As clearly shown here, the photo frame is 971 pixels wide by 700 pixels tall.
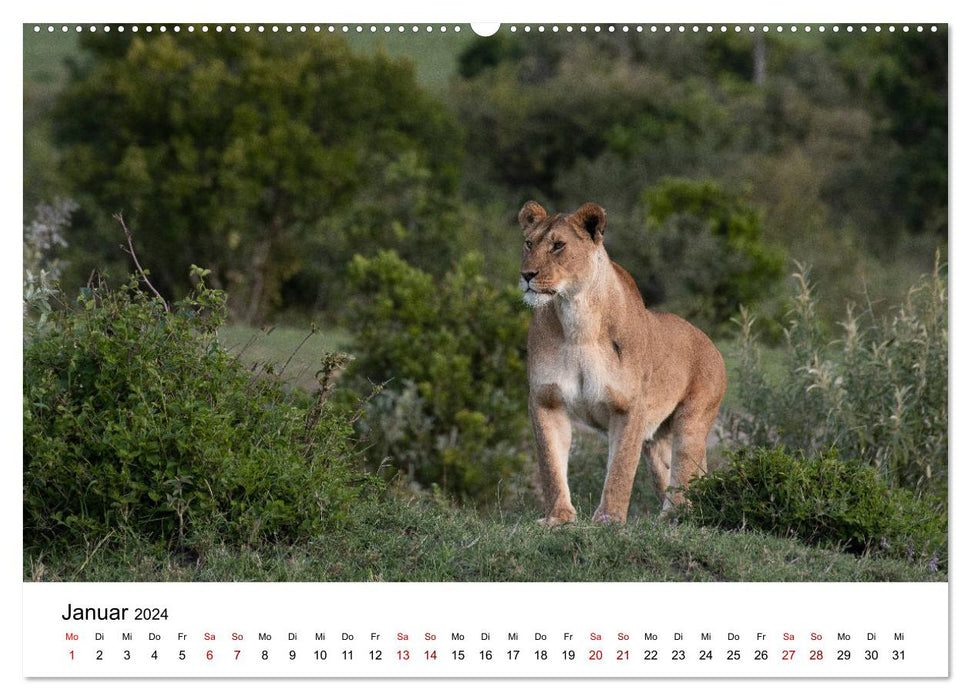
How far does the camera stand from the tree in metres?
20.3

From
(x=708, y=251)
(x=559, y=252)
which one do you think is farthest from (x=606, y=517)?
(x=708, y=251)

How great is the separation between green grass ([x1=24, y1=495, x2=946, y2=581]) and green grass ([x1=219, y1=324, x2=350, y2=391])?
106 centimetres

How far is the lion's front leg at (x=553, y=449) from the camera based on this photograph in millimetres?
6828

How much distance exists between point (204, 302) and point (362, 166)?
15.9 metres

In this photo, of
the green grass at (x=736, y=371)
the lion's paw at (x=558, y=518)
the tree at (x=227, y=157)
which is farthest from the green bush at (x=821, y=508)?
the tree at (x=227, y=157)

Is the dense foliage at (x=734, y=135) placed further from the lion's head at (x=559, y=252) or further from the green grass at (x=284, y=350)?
the lion's head at (x=559, y=252)

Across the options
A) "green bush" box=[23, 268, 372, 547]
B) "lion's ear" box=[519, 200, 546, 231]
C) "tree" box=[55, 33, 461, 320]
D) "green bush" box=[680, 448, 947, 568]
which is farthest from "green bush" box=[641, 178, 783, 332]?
"green bush" box=[23, 268, 372, 547]

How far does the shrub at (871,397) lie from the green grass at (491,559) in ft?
5.84

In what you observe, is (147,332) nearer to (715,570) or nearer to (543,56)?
(715,570)

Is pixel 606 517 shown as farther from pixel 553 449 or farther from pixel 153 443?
pixel 153 443

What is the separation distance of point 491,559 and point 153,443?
156cm
